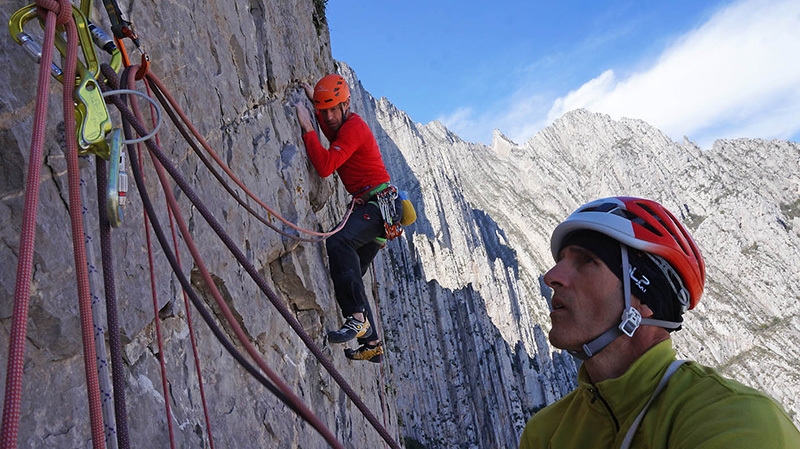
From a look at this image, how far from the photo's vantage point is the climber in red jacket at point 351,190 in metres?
6.52

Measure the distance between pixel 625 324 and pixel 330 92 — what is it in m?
5.23

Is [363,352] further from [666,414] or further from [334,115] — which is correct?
[666,414]

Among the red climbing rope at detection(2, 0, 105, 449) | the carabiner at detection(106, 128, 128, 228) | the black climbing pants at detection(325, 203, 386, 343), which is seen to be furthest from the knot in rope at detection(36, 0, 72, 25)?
the black climbing pants at detection(325, 203, 386, 343)

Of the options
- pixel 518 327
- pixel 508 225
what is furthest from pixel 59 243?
pixel 508 225

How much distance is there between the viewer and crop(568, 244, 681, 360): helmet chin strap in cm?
237

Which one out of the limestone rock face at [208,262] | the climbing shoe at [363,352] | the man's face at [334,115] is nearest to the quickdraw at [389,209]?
the limestone rock face at [208,262]

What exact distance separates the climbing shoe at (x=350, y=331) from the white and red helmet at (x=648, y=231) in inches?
156

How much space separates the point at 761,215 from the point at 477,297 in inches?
3483

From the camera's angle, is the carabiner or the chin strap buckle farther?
the chin strap buckle

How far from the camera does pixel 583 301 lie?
99.7 inches

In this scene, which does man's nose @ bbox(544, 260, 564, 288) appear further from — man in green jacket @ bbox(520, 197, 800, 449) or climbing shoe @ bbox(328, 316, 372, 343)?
climbing shoe @ bbox(328, 316, 372, 343)

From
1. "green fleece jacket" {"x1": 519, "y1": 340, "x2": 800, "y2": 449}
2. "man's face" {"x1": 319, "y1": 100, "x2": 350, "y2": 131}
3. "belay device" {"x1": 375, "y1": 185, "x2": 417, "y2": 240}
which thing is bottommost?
"green fleece jacket" {"x1": 519, "y1": 340, "x2": 800, "y2": 449}

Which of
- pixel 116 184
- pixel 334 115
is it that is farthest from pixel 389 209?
pixel 116 184

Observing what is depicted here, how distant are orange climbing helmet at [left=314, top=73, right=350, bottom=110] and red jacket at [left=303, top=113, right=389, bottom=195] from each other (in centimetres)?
29
